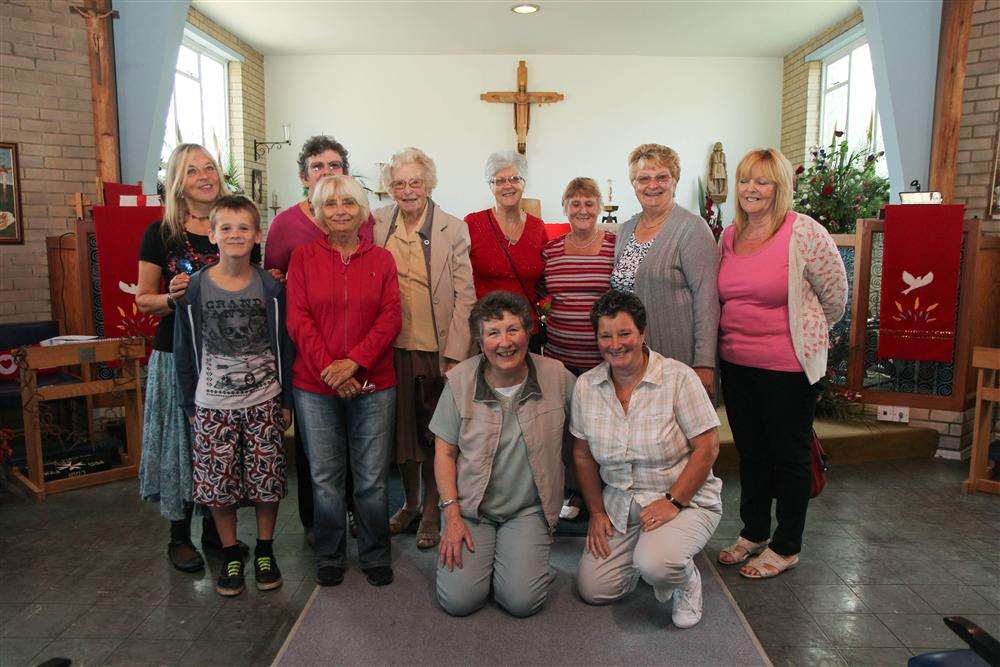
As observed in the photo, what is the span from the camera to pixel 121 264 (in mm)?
4164

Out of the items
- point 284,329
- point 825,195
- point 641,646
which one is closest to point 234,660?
point 284,329

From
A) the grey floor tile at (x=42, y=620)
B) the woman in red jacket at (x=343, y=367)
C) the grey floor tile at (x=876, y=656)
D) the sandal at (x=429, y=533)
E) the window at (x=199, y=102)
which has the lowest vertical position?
the grey floor tile at (x=42, y=620)

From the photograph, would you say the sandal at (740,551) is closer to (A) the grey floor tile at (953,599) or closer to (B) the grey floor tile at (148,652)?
(A) the grey floor tile at (953,599)

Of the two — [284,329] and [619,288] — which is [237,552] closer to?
[284,329]

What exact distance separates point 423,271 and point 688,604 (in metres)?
1.49

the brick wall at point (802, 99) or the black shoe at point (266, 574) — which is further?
the brick wall at point (802, 99)

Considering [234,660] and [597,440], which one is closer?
[234,660]

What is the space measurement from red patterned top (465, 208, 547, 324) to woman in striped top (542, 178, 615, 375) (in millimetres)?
96

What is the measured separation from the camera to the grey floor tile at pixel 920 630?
2.27m

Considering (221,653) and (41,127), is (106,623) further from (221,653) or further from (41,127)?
(41,127)

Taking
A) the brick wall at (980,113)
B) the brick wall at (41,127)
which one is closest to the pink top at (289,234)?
the brick wall at (41,127)

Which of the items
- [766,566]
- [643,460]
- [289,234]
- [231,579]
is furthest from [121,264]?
[766,566]

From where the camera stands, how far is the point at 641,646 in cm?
218

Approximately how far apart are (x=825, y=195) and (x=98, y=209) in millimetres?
4620
